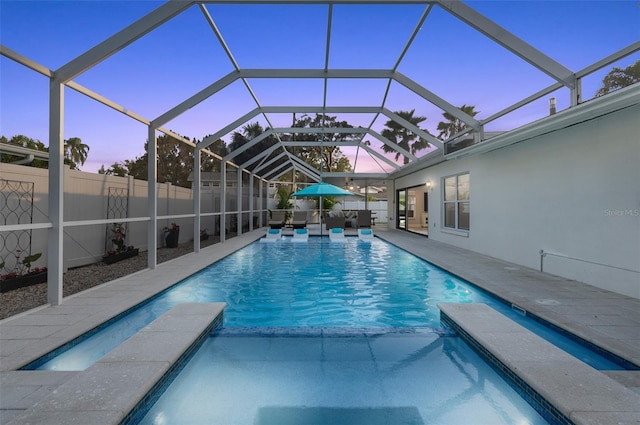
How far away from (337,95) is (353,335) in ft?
22.2

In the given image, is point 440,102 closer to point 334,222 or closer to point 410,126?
point 410,126

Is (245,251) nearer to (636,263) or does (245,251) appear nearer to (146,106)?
(146,106)

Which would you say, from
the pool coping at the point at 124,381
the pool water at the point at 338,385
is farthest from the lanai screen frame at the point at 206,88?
the pool water at the point at 338,385

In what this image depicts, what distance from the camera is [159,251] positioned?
9.59 meters

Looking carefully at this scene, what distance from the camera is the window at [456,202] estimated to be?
387 inches

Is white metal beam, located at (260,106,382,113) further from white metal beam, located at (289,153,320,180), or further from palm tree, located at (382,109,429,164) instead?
white metal beam, located at (289,153,320,180)

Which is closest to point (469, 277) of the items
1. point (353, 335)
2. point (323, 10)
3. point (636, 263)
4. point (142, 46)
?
point (636, 263)

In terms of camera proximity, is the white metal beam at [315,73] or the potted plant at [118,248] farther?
the potted plant at [118,248]

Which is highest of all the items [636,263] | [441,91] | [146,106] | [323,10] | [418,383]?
[323,10]

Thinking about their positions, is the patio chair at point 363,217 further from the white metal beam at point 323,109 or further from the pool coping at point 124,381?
the pool coping at point 124,381

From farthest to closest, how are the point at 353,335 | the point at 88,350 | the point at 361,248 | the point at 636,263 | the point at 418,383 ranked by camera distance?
the point at 361,248 → the point at 636,263 → the point at 353,335 → the point at 88,350 → the point at 418,383

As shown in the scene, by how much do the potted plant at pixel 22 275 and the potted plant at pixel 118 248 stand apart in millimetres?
1722

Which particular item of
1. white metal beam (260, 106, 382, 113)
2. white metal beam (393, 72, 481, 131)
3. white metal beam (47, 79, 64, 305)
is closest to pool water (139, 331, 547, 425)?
white metal beam (47, 79, 64, 305)

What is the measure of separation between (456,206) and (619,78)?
612 cm
